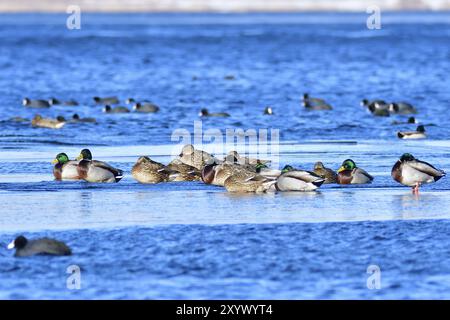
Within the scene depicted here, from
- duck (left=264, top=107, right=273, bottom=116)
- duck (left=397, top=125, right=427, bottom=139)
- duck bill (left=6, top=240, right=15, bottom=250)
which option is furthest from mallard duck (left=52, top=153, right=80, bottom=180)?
duck (left=264, top=107, right=273, bottom=116)

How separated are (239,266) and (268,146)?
37.2 ft

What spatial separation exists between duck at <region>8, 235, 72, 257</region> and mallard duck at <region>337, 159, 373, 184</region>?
603 centimetres

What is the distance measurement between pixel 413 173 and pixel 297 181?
1.69 metres

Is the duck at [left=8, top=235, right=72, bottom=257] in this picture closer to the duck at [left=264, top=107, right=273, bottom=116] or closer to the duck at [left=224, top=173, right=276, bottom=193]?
the duck at [left=224, top=173, right=276, bottom=193]

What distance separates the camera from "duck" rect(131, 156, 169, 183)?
18.6 metres

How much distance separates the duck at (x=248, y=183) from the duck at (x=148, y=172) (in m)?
1.43

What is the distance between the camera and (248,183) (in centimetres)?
1750

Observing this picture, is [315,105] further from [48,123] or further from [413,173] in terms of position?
[413,173]

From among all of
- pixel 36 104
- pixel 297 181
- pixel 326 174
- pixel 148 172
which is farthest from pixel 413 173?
pixel 36 104

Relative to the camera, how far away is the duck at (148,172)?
18.6 meters

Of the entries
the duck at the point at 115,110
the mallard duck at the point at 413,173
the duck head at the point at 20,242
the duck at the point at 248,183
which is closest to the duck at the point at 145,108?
the duck at the point at 115,110

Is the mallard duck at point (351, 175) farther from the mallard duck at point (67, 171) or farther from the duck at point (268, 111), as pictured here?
the duck at point (268, 111)

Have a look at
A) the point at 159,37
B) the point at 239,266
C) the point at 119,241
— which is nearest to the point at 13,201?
the point at 119,241

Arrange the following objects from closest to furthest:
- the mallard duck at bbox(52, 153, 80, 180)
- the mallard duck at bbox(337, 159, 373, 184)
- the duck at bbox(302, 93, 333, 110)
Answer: the mallard duck at bbox(337, 159, 373, 184), the mallard duck at bbox(52, 153, 80, 180), the duck at bbox(302, 93, 333, 110)
